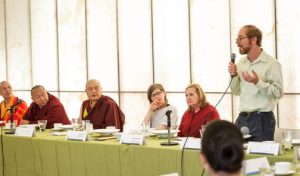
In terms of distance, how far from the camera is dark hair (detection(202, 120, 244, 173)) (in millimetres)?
1221

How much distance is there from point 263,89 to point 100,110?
73.4 inches

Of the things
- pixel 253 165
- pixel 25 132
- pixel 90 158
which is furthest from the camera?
pixel 25 132

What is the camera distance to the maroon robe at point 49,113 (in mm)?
5152

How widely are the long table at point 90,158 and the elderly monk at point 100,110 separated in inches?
24.0

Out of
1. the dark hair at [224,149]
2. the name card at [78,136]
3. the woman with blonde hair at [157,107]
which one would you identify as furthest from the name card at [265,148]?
the woman with blonde hair at [157,107]

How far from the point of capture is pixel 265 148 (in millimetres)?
2717

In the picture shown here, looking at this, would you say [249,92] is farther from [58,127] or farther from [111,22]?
[111,22]

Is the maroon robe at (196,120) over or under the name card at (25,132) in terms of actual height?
over

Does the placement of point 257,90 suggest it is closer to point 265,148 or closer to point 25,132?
point 265,148

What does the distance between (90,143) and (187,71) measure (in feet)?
7.28

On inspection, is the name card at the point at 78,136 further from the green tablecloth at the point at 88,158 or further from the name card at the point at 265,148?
the name card at the point at 265,148

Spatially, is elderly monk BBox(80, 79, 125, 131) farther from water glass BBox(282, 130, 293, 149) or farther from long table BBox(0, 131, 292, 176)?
water glass BBox(282, 130, 293, 149)

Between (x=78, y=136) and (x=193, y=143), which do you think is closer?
(x=193, y=143)

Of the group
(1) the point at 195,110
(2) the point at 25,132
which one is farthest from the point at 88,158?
(1) the point at 195,110
